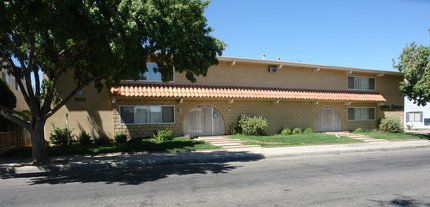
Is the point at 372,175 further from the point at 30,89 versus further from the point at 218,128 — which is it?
the point at 30,89

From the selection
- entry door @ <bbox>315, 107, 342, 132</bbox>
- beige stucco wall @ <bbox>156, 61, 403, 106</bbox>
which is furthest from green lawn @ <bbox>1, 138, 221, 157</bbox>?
entry door @ <bbox>315, 107, 342, 132</bbox>

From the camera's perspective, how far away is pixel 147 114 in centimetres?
1622

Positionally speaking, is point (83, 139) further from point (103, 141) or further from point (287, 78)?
point (287, 78)

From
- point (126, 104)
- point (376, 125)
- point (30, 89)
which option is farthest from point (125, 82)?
point (376, 125)

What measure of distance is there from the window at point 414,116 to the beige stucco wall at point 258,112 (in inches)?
528

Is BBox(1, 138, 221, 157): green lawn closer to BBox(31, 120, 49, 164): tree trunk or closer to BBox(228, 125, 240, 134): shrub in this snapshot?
BBox(31, 120, 49, 164): tree trunk

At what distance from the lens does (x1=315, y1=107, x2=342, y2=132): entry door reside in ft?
68.4

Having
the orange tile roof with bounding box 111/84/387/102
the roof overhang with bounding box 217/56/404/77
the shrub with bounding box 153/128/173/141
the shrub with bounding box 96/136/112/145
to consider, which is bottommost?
the shrub with bounding box 96/136/112/145

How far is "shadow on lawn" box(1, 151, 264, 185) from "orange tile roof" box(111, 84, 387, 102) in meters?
4.45

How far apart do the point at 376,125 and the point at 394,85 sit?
13.0 ft

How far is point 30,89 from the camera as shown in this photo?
10031mm

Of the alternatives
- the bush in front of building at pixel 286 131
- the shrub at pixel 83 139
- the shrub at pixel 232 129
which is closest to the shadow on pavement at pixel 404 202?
the shrub at pixel 232 129

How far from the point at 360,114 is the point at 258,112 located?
9.23 m

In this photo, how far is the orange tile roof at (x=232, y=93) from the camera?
15375 millimetres
